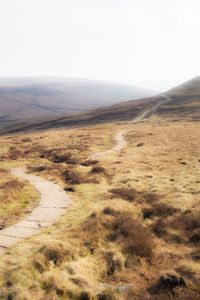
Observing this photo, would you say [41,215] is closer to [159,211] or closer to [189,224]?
[159,211]

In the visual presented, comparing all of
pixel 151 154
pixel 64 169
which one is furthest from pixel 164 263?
pixel 151 154

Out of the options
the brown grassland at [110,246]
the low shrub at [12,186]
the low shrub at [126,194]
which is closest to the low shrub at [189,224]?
the brown grassland at [110,246]

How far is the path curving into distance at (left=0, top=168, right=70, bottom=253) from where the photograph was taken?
15.6 meters

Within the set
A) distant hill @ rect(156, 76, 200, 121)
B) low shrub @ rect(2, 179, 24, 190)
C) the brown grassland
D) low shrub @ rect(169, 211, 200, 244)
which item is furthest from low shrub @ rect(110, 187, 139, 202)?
distant hill @ rect(156, 76, 200, 121)

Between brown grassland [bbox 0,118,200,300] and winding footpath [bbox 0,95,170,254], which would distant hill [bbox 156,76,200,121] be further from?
brown grassland [bbox 0,118,200,300]

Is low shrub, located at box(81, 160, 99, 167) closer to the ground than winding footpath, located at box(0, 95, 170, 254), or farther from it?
closer to the ground

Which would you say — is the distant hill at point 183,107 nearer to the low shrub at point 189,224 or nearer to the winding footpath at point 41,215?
the winding footpath at point 41,215

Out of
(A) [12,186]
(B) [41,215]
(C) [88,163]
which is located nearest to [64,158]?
(C) [88,163]

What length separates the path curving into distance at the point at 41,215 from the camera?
1555 cm

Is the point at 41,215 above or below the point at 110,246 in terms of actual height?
below

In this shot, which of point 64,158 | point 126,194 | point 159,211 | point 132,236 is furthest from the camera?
point 64,158

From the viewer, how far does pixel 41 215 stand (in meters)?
19.1

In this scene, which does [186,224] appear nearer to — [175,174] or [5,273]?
[5,273]

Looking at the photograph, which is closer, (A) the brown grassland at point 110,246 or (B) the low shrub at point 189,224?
(A) the brown grassland at point 110,246
